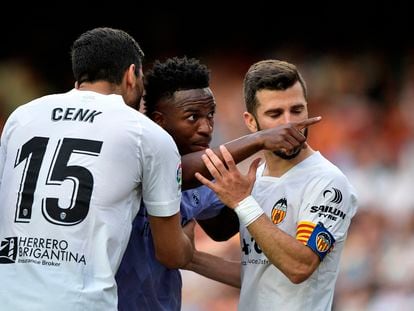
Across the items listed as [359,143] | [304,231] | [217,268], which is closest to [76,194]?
[304,231]

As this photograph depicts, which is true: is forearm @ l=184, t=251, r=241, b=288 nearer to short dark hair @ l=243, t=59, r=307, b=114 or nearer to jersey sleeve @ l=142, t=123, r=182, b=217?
short dark hair @ l=243, t=59, r=307, b=114

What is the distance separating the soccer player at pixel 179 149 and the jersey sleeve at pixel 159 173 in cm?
41

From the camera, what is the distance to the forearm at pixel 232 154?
16.2 ft

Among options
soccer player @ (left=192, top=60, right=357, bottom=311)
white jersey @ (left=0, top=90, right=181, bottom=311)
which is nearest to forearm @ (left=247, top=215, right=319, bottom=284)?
soccer player @ (left=192, top=60, right=357, bottom=311)

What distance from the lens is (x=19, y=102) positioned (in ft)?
40.8

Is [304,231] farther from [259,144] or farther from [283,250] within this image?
[259,144]

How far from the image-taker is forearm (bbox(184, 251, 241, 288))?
5688mm

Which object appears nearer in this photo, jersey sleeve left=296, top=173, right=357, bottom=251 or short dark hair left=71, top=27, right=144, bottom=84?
short dark hair left=71, top=27, right=144, bottom=84

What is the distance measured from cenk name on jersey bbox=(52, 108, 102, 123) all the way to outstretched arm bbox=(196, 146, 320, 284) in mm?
603

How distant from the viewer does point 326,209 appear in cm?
501

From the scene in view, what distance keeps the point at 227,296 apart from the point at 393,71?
3478 millimetres

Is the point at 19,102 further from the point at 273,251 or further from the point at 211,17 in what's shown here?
the point at 273,251

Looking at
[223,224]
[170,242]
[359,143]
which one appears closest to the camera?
[170,242]

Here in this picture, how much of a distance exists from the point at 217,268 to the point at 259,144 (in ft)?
3.50
